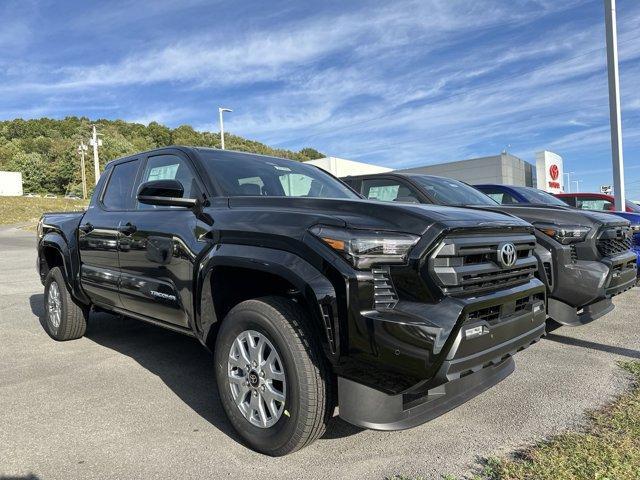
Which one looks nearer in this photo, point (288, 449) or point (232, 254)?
point (288, 449)

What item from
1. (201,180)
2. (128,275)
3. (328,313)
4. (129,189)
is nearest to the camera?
(328,313)

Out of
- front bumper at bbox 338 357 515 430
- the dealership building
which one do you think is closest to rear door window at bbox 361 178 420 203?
front bumper at bbox 338 357 515 430

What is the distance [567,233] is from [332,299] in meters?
3.20

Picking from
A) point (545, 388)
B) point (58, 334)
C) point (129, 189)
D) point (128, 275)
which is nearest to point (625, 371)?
point (545, 388)

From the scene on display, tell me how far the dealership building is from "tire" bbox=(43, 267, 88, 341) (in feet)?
70.8

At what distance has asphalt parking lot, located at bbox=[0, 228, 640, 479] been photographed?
9.02 ft

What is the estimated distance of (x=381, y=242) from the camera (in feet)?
8.17

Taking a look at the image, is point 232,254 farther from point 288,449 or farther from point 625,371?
point 625,371

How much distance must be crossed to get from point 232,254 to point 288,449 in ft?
3.68

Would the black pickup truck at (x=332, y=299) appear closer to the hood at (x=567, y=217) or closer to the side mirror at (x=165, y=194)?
the side mirror at (x=165, y=194)

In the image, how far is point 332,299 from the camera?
8.04 feet

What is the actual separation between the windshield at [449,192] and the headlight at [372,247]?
11.5 ft

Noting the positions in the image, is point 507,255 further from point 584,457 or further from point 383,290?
point 584,457

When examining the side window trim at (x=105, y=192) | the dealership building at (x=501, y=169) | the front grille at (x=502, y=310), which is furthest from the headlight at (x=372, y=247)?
the dealership building at (x=501, y=169)
